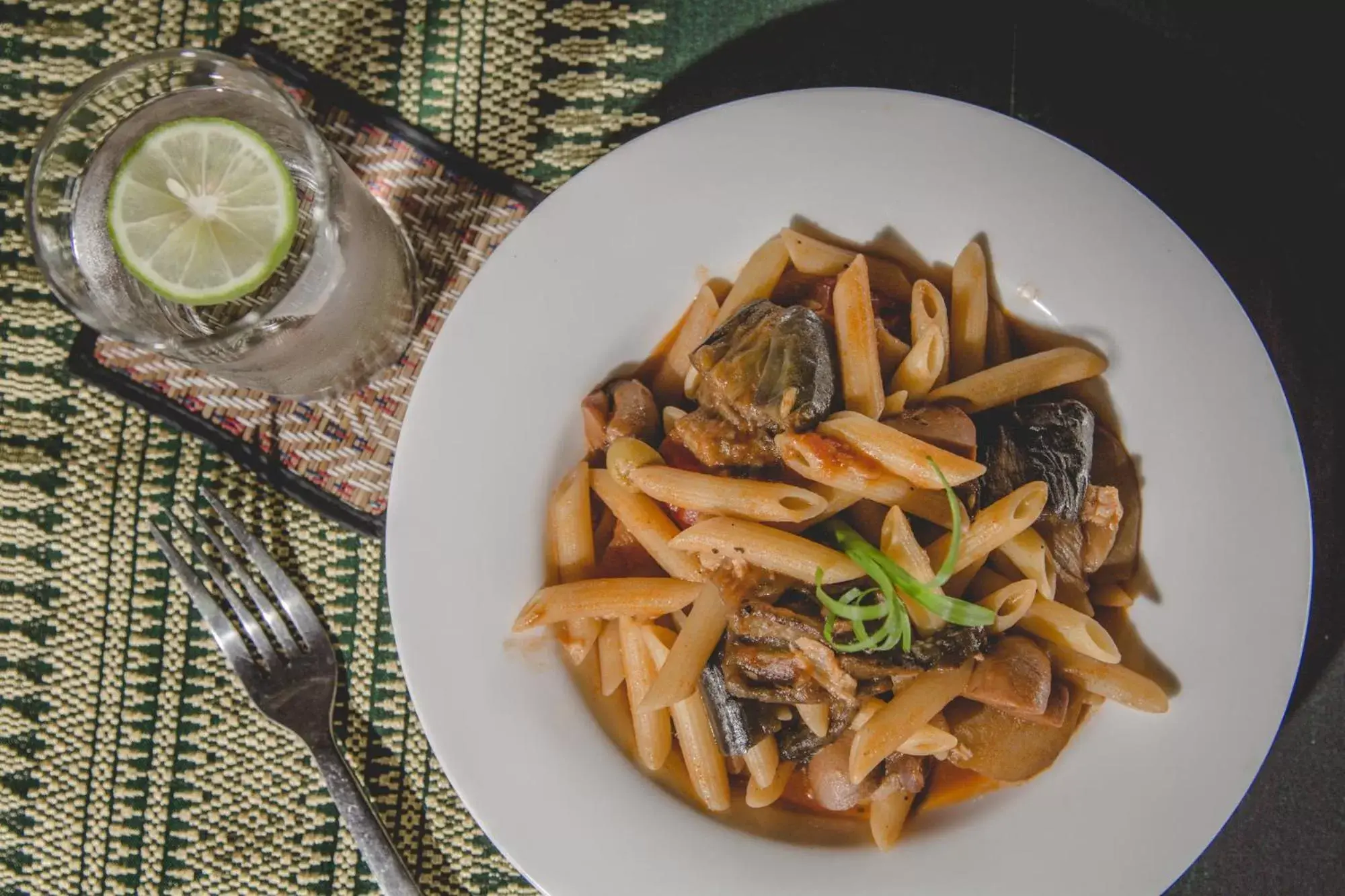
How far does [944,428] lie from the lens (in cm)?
166

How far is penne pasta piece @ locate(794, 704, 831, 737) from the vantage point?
176 cm

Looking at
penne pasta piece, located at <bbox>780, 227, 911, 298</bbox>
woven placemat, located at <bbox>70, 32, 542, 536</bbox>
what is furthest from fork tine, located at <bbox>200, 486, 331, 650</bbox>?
penne pasta piece, located at <bbox>780, 227, 911, 298</bbox>

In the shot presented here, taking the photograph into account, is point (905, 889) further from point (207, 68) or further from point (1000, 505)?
point (207, 68)

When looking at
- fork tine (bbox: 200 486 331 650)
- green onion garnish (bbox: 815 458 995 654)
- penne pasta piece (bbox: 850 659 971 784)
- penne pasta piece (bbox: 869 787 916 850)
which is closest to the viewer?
green onion garnish (bbox: 815 458 995 654)

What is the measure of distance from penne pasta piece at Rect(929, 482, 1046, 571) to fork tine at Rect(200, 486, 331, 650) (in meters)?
1.31

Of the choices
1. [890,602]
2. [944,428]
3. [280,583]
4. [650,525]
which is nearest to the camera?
[890,602]

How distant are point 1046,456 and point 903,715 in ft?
1.72

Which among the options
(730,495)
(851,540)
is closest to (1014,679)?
(851,540)

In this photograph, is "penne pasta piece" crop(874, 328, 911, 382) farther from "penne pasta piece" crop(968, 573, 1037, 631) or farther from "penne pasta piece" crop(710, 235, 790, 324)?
"penne pasta piece" crop(968, 573, 1037, 631)

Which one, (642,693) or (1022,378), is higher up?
(1022,378)

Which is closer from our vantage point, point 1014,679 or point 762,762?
point 1014,679

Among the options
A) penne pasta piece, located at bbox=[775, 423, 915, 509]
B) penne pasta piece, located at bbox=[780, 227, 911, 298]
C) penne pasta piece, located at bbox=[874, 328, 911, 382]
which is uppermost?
penne pasta piece, located at bbox=[780, 227, 911, 298]

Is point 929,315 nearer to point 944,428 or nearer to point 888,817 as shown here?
point 944,428

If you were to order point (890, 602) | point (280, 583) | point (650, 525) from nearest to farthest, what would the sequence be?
point (890, 602) → point (650, 525) → point (280, 583)
